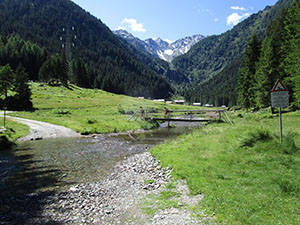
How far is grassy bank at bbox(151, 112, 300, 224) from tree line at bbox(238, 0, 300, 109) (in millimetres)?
21963

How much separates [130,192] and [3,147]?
59.8 ft

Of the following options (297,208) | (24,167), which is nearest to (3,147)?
(24,167)

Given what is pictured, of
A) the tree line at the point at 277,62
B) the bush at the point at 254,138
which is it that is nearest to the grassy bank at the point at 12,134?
the bush at the point at 254,138

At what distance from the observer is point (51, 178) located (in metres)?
12.6

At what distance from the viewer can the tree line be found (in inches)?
1243

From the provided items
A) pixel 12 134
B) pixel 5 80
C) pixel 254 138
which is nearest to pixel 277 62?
pixel 254 138

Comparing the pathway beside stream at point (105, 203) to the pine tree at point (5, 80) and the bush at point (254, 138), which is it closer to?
the bush at point (254, 138)

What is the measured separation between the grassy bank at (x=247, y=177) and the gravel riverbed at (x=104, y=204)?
0.69 m

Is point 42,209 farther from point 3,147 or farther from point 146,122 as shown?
point 146,122

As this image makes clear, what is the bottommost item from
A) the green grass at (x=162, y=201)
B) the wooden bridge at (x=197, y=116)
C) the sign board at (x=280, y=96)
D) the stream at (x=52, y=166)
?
the stream at (x=52, y=166)

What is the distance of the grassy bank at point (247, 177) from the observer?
618 cm

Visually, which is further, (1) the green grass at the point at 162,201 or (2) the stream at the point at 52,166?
(2) the stream at the point at 52,166


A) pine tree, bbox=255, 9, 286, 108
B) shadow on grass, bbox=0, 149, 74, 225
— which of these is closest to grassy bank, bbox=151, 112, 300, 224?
shadow on grass, bbox=0, 149, 74, 225

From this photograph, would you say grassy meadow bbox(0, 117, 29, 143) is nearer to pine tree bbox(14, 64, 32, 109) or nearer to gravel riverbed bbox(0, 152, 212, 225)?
gravel riverbed bbox(0, 152, 212, 225)
